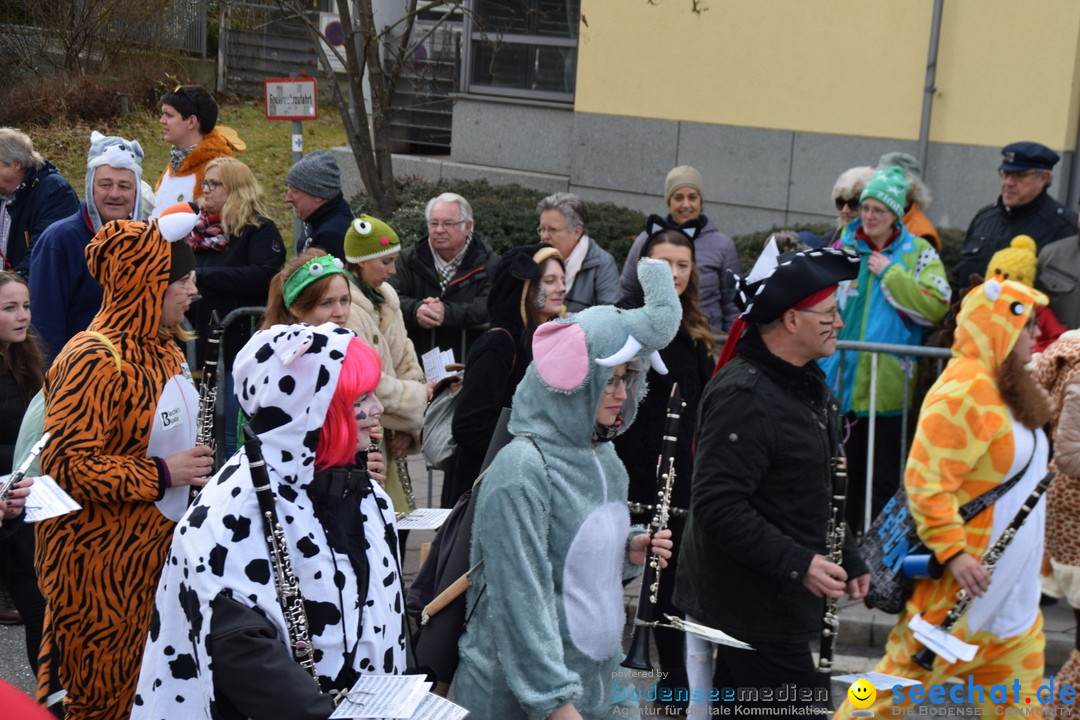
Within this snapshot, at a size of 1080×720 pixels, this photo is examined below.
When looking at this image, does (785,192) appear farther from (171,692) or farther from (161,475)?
(171,692)

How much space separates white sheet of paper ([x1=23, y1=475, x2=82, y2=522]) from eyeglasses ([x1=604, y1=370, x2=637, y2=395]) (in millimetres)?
1703

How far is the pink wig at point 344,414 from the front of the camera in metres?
2.94

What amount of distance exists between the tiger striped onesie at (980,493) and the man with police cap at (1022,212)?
2932mm

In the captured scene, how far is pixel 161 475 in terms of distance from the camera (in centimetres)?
→ 412

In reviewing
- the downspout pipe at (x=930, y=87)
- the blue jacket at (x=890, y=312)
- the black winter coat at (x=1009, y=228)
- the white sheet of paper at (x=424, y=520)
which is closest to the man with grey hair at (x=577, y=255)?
the blue jacket at (x=890, y=312)

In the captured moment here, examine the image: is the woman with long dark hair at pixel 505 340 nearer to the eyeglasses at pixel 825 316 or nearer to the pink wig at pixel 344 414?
the eyeglasses at pixel 825 316

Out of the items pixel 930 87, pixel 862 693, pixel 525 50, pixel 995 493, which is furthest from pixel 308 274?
pixel 525 50

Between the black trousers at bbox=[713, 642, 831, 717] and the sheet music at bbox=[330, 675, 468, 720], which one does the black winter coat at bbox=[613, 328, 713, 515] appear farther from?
the sheet music at bbox=[330, 675, 468, 720]

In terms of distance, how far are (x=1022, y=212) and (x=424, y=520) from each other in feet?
15.1

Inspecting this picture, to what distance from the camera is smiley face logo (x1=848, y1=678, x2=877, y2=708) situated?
4.32 metres

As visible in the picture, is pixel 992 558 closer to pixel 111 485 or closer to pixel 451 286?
pixel 111 485

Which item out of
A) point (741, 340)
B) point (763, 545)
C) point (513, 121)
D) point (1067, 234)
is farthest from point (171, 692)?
point (513, 121)

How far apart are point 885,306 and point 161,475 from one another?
14.1 ft

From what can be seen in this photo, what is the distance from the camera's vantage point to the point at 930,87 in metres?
11.2
